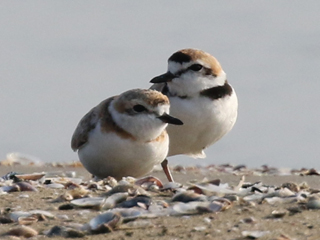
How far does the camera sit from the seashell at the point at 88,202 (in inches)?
159

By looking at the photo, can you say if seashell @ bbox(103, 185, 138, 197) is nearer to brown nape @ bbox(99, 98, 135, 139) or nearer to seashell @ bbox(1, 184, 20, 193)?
seashell @ bbox(1, 184, 20, 193)

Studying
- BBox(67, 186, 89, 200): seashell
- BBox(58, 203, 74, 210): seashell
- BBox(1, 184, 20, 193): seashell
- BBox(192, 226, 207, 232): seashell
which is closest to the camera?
BBox(192, 226, 207, 232): seashell

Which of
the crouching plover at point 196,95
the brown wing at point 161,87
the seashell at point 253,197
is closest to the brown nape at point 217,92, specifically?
the crouching plover at point 196,95

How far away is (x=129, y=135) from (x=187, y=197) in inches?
43.9

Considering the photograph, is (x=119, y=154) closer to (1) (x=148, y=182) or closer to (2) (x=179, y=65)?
(1) (x=148, y=182)

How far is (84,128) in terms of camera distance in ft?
17.8

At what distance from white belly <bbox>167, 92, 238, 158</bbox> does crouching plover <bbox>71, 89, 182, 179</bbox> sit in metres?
0.73

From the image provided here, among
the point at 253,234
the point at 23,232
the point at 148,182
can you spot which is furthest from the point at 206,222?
the point at 148,182

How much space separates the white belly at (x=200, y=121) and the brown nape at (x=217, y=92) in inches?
1.3

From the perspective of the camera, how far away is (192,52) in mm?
6199

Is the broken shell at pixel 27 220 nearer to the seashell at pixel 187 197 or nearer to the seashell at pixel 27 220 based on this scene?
the seashell at pixel 27 220

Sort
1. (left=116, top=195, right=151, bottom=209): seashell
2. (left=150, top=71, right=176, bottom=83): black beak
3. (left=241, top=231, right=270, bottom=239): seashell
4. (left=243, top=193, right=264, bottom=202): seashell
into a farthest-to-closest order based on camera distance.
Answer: (left=150, top=71, right=176, bottom=83): black beak, (left=243, top=193, right=264, bottom=202): seashell, (left=116, top=195, right=151, bottom=209): seashell, (left=241, top=231, right=270, bottom=239): seashell

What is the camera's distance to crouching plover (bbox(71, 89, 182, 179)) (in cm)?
512

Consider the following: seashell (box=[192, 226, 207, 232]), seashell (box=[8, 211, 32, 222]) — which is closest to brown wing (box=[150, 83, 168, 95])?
seashell (box=[8, 211, 32, 222])
